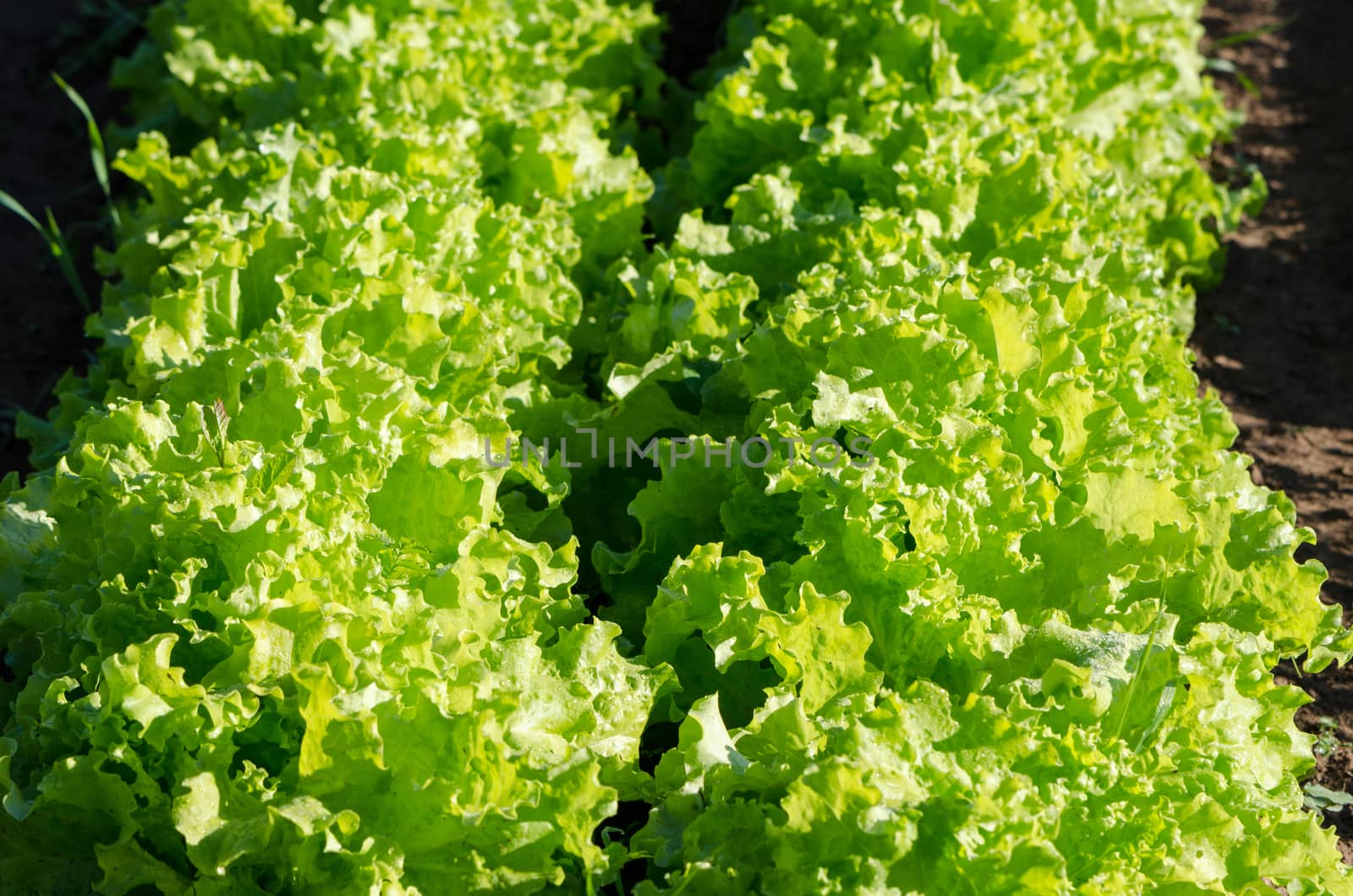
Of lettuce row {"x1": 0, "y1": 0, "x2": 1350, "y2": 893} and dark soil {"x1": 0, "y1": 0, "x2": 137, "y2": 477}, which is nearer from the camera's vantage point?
lettuce row {"x1": 0, "y1": 0, "x2": 1350, "y2": 893}

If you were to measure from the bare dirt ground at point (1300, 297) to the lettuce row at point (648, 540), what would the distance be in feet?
2.54

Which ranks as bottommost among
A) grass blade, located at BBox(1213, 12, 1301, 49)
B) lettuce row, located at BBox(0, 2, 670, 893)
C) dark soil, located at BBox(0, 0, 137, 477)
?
dark soil, located at BBox(0, 0, 137, 477)

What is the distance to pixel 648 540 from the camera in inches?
161

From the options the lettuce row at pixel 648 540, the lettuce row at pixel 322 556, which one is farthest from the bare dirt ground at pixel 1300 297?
the lettuce row at pixel 322 556

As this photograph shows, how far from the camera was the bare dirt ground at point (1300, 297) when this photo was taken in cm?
515

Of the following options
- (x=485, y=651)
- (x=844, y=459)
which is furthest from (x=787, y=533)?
(x=485, y=651)

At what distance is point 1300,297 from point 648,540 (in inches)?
167

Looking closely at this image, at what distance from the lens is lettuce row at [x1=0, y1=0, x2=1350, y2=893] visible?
2.96m

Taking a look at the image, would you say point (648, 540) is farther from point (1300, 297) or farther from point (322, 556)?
point (1300, 297)

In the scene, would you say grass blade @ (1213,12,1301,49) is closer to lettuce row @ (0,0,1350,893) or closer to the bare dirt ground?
the bare dirt ground

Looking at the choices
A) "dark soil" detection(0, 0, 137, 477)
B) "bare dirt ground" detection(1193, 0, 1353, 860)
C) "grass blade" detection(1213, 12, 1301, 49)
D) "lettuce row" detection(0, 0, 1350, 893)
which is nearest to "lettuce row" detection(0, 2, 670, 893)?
"lettuce row" detection(0, 0, 1350, 893)

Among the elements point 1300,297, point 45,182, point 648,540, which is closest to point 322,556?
point 648,540

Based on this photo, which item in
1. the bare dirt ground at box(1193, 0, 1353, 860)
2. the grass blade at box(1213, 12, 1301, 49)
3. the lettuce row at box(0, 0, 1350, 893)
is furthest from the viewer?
the grass blade at box(1213, 12, 1301, 49)

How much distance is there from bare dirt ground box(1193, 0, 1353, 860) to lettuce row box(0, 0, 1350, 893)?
774 millimetres
